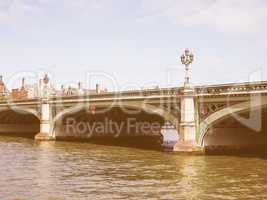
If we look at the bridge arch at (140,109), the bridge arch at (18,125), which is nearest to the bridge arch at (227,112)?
the bridge arch at (140,109)

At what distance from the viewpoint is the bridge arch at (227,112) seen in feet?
102

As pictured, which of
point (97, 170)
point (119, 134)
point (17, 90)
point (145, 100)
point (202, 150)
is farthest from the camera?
point (17, 90)

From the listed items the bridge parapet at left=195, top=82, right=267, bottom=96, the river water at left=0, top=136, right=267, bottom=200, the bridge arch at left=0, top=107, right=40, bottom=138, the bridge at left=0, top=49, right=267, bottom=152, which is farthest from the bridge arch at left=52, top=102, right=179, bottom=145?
the bridge arch at left=0, top=107, right=40, bottom=138

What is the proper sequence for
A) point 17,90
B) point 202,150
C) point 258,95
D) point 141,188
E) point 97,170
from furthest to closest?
point 17,90
point 202,150
point 258,95
point 97,170
point 141,188

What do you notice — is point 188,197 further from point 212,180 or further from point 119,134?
point 119,134

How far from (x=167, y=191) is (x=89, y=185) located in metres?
4.05

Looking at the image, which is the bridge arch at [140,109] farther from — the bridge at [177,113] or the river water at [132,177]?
the river water at [132,177]

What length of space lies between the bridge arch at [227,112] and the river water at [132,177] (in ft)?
7.44

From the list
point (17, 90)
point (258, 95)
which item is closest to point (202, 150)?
point (258, 95)

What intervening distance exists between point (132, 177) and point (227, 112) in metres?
10.8

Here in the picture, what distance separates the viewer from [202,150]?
3606cm

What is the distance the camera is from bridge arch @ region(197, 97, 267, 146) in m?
31.0

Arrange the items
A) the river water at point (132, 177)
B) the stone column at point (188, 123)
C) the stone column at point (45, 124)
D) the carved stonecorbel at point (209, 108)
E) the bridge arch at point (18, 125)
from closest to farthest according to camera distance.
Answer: the river water at point (132, 177) → the carved stonecorbel at point (209, 108) → the stone column at point (188, 123) → the stone column at point (45, 124) → the bridge arch at point (18, 125)

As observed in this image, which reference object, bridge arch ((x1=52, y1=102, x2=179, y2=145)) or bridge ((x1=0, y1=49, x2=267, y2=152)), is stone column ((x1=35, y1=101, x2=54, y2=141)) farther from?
bridge arch ((x1=52, y1=102, x2=179, y2=145))
